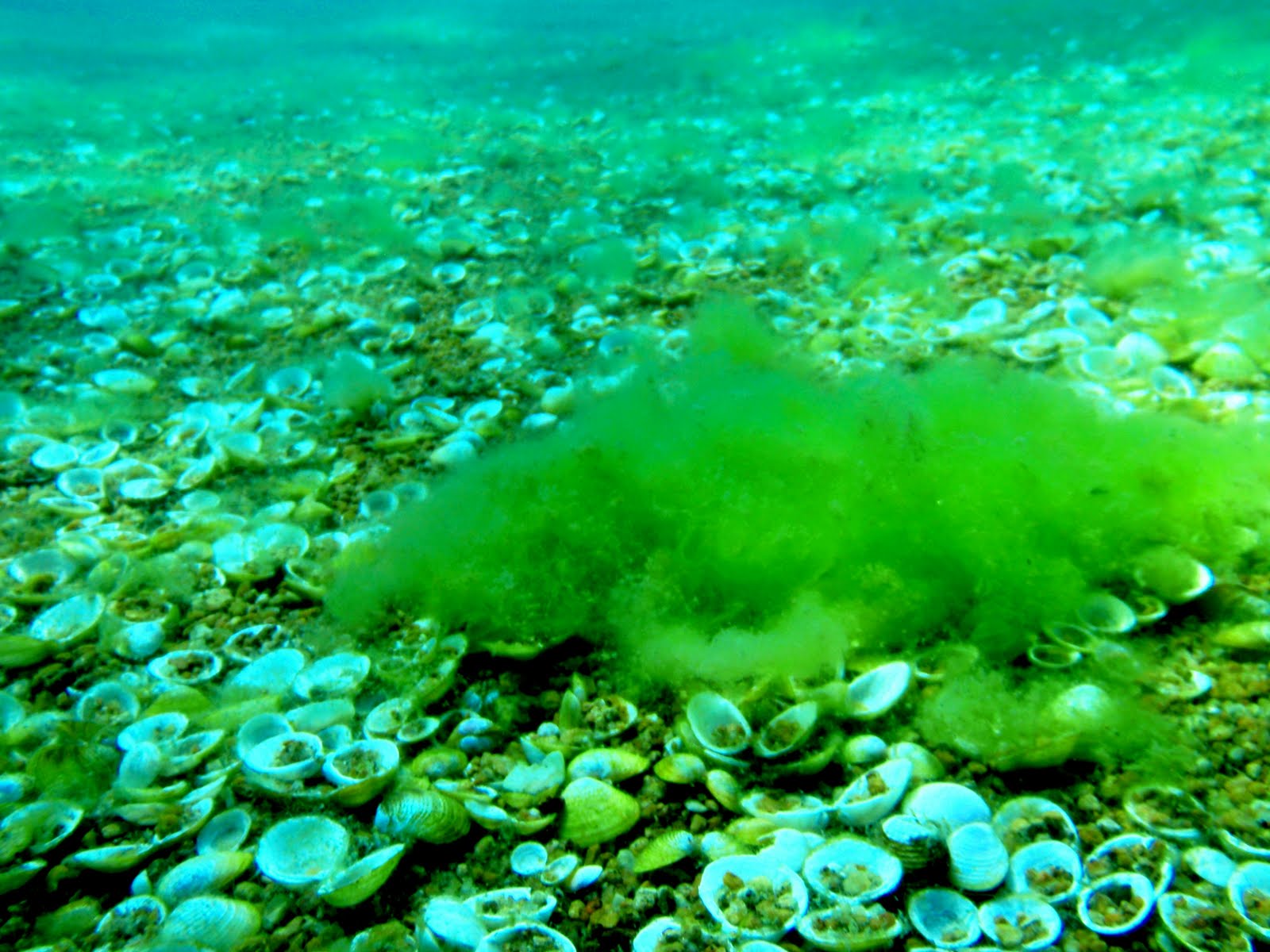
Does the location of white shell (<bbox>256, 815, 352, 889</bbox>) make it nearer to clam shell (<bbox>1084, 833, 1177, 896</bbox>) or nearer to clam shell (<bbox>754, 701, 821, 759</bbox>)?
clam shell (<bbox>754, 701, 821, 759</bbox>)

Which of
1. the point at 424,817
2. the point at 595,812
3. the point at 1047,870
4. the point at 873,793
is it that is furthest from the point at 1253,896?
the point at 424,817

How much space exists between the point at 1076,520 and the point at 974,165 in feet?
22.5

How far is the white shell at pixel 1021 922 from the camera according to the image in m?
1.60

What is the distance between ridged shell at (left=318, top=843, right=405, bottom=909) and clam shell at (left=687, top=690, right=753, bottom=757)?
2.98 feet

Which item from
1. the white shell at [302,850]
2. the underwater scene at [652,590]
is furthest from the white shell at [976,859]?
the white shell at [302,850]

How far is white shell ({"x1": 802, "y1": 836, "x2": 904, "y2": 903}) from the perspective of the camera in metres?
1.70

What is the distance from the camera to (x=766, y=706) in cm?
221

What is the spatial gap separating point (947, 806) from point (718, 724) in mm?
663

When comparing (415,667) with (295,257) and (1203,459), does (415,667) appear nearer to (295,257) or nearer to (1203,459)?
(1203,459)

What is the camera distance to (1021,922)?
5.36 ft

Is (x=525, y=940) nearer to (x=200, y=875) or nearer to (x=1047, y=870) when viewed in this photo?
(x=200, y=875)

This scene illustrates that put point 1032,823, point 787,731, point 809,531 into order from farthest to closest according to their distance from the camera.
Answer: point 809,531 < point 787,731 < point 1032,823

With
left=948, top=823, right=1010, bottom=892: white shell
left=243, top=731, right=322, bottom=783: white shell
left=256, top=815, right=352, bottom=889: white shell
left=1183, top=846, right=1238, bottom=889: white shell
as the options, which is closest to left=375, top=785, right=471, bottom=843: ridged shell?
left=256, top=815, right=352, bottom=889: white shell

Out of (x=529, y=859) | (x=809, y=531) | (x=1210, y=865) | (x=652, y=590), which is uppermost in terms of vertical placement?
(x=809, y=531)
